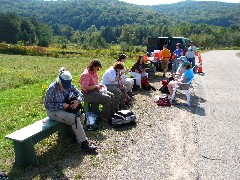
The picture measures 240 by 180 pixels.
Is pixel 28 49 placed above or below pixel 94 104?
below

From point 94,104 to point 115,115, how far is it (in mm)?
687

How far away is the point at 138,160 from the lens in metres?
5.80

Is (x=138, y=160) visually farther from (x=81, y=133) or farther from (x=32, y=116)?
(x=32, y=116)

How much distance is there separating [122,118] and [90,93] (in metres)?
1.09

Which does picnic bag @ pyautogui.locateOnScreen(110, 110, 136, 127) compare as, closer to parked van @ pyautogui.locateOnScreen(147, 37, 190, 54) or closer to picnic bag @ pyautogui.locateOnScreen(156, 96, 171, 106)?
picnic bag @ pyautogui.locateOnScreen(156, 96, 171, 106)

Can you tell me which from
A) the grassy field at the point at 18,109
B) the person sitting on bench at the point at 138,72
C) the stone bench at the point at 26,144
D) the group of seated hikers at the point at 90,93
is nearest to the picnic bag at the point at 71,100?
the group of seated hikers at the point at 90,93

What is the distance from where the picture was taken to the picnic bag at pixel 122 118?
758 centimetres

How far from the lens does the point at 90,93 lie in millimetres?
7809

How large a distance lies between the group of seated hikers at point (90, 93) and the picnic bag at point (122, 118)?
0.25 meters

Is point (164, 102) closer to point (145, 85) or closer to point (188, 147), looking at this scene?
point (145, 85)

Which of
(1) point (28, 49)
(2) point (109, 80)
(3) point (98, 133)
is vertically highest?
(2) point (109, 80)

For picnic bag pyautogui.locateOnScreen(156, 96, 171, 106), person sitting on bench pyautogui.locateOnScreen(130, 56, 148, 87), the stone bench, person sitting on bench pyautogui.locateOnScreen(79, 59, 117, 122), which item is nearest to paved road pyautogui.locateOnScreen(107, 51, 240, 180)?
picnic bag pyautogui.locateOnScreen(156, 96, 171, 106)

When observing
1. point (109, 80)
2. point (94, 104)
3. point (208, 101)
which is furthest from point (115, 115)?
point (208, 101)

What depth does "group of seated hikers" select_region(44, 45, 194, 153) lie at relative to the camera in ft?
19.9
